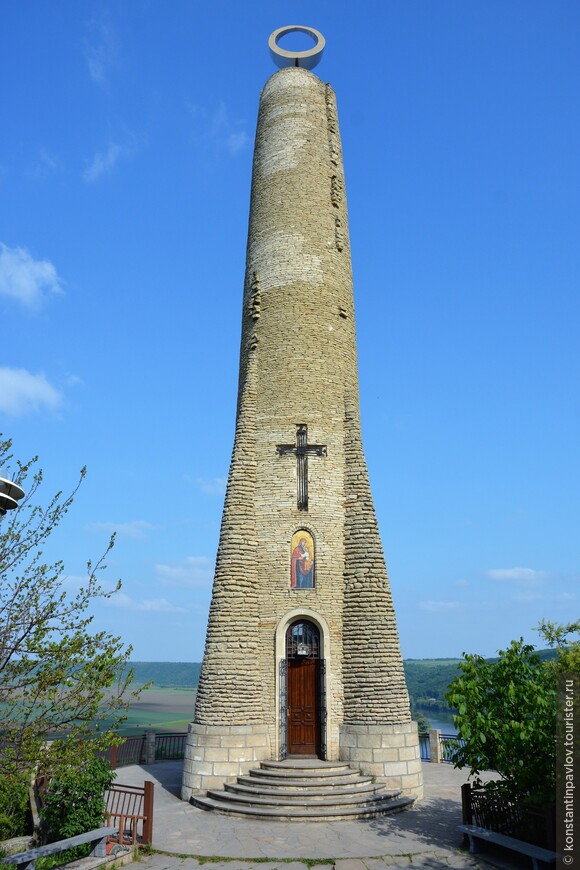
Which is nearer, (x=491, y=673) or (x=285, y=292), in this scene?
(x=491, y=673)

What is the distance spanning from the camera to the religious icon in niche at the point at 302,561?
16.8 meters

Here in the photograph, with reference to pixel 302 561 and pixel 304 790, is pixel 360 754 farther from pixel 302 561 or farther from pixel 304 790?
pixel 302 561

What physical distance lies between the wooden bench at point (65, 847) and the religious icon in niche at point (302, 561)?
23.4ft

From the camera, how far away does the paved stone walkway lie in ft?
35.5

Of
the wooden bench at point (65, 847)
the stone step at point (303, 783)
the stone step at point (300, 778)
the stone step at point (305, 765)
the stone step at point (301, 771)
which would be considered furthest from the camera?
the stone step at point (305, 765)

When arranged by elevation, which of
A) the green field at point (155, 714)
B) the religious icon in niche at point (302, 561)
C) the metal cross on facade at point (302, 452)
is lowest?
the green field at point (155, 714)

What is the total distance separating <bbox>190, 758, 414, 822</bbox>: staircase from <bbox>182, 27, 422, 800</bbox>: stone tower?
49 cm

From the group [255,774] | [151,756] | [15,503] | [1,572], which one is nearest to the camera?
[15,503]

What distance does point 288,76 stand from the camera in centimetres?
2217

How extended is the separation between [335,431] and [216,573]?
5.10m

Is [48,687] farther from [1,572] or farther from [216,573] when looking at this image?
[216,573]

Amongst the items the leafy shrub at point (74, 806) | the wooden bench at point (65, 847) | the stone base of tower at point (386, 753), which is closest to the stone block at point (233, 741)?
the stone base of tower at point (386, 753)

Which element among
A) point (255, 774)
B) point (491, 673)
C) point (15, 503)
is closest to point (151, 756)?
point (255, 774)

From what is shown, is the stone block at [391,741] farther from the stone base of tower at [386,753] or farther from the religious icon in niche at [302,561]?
the religious icon in niche at [302,561]
